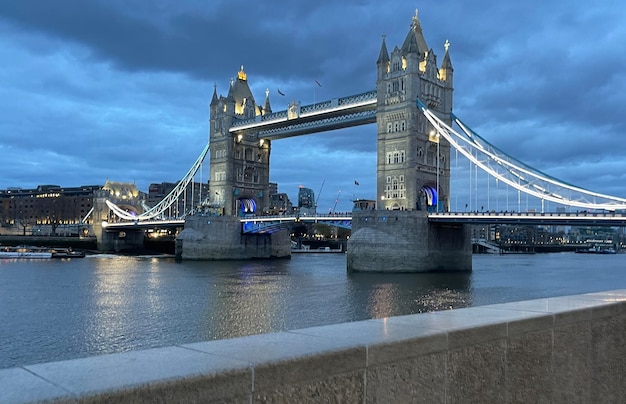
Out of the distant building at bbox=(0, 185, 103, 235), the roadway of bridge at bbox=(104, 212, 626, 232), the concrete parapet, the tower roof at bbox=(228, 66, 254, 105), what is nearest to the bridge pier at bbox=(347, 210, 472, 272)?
the roadway of bridge at bbox=(104, 212, 626, 232)

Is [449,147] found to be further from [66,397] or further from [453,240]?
[66,397]

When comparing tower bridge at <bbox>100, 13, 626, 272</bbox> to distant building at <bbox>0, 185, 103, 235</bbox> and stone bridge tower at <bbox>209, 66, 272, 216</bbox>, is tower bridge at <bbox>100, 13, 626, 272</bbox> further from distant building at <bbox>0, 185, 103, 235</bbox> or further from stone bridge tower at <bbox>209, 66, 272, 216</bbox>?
distant building at <bbox>0, 185, 103, 235</bbox>

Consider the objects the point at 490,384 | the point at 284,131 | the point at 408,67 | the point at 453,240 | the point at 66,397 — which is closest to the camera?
the point at 66,397

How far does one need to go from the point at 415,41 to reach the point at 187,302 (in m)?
44.0

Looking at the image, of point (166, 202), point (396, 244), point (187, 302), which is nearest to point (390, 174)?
point (396, 244)

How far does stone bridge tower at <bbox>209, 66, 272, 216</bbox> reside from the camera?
87.1 metres

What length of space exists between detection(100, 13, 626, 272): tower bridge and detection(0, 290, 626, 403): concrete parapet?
4744cm

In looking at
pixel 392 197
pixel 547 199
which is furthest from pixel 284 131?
pixel 547 199

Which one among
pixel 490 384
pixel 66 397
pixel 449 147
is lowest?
pixel 490 384

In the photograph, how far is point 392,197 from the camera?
6569cm

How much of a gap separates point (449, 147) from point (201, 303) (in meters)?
43.6

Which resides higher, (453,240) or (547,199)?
(547,199)

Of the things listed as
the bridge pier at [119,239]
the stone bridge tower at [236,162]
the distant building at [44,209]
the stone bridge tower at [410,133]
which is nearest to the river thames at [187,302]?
the stone bridge tower at [410,133]

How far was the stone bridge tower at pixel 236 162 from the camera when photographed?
87062mm
